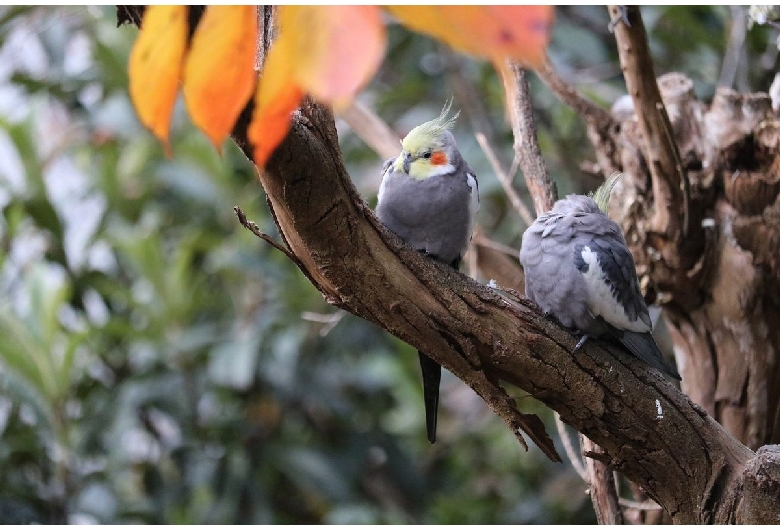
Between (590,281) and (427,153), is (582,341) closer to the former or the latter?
(590,281)

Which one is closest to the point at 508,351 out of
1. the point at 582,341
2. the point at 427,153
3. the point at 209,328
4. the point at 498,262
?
the point at 582,341

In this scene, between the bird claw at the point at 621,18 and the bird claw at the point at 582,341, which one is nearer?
the bird claw at the point at 582,341

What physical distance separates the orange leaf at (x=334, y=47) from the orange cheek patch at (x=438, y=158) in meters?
0.85

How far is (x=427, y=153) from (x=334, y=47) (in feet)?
2.92

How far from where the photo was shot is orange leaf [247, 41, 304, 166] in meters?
0.49

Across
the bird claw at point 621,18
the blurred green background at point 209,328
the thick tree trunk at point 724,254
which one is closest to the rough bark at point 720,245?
the thick tree trunk at point 724,254

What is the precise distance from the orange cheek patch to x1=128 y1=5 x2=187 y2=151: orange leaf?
2.68 feet

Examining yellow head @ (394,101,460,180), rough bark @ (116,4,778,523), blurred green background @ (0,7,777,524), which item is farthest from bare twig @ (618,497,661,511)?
blurred green background @ (0,7,777,524)

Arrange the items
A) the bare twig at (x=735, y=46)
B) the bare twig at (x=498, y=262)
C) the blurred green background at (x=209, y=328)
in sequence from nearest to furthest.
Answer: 1. the bare twig at (x=498, y=262)
2. the bare twig at (x=735, y=46)
3. the blurred green background at (x=209, y=328)

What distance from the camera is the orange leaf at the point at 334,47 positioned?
1.50ft

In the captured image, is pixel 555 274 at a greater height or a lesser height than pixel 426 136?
lesser

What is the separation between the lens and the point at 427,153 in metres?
1.36

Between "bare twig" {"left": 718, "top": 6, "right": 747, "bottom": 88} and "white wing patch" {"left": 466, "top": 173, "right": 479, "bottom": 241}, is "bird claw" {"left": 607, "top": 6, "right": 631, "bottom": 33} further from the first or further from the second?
"bare twig" {"left": 718, "top": 6, "right": 747, "bottom": 88}

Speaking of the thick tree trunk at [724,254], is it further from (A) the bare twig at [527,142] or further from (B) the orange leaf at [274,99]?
(B) the orange leaf at [274,99]
